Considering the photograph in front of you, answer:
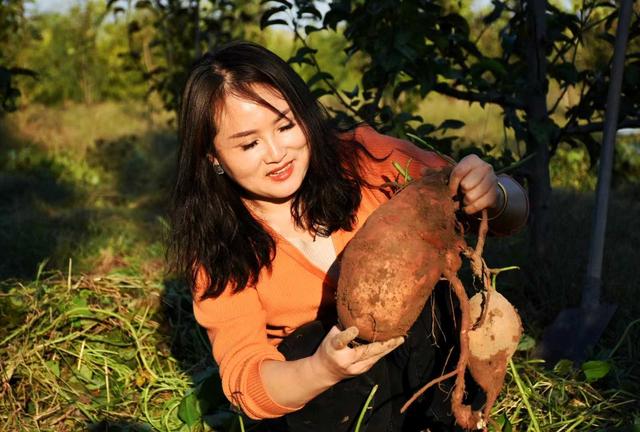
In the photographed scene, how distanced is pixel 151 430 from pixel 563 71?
1.81 metres

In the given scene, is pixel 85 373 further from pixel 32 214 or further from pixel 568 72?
pixel 32 214

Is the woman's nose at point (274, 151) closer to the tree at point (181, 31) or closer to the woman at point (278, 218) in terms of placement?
the woman at point (278, 218)

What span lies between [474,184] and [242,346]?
658mm

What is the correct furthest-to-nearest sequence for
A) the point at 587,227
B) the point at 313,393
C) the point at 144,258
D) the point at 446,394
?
the point at 144,258 < the point at 587,227 < the point at 446,394 < the point at 313,393

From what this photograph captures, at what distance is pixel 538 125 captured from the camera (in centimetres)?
254

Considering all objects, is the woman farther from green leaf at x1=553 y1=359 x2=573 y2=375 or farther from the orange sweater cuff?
green leaf at x1=553 y1=359 x2=573 y2=375

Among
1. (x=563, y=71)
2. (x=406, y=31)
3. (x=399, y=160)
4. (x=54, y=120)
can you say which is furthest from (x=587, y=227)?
(x=54, y=120)

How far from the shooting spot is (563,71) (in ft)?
8.48

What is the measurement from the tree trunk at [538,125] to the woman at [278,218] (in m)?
0.84

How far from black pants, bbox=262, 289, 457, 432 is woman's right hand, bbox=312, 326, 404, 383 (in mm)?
232

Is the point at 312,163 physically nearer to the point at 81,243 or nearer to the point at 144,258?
the point at 144,258

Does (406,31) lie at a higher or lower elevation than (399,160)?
higher

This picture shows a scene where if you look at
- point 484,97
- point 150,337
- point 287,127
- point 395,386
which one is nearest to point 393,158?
point 287,127

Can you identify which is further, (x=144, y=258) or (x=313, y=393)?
(x=144, y=258)
